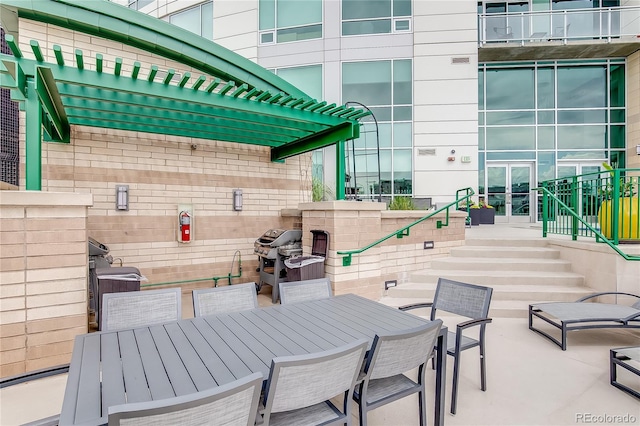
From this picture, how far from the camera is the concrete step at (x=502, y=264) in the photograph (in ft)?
18.0

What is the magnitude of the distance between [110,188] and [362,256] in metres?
4.22

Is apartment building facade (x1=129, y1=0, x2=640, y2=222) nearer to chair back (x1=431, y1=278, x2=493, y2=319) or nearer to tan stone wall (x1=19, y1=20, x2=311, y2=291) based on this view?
tan stone wall (x1=19, y1=20, x2=311, y2=291)

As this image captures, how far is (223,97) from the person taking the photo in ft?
14.1

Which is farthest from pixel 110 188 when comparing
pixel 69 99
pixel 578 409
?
pixel 578 409

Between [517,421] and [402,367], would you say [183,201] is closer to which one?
[402,367]

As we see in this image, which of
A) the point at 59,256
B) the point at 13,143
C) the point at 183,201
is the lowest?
the point at 59,256

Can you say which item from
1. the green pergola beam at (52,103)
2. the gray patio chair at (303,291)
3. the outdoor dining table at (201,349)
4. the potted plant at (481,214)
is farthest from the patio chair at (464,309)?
the potted plant at (481,214)

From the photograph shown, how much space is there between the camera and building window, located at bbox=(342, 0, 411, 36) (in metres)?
11.1

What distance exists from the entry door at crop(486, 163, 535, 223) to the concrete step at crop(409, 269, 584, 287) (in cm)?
687

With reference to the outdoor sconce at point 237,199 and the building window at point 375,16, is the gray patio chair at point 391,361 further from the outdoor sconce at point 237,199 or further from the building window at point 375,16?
the building window at point 375,16

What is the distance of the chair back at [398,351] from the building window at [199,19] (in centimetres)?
1390

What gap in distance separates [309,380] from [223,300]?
1.51 meters

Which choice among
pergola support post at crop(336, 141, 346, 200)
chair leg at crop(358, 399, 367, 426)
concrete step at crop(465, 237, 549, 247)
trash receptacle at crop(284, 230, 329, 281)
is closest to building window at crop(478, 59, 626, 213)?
concrete step at crop(465, 237, 549, 247)

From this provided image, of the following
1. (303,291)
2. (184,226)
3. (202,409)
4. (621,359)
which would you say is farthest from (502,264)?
(202,409)
